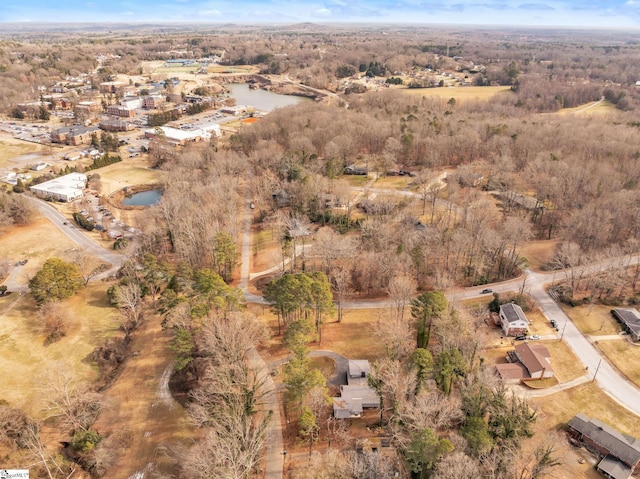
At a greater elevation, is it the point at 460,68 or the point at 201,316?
the point at 460,68

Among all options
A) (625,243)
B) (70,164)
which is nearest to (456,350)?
(625,243)

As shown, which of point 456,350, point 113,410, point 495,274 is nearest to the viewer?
point 456,350

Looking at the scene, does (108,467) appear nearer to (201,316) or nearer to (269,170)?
(201,316)

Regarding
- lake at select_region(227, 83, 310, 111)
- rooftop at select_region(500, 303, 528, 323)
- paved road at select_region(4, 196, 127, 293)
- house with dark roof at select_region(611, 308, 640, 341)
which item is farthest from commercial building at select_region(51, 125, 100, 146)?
house with dark roof at select_region(611, 308, 640, 341)

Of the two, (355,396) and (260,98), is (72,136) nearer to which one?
(260,98)

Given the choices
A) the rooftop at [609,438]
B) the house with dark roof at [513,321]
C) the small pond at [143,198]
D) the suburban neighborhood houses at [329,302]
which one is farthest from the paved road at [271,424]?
the small pond at [143,198]

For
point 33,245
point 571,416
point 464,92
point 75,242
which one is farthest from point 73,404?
point 464,92
